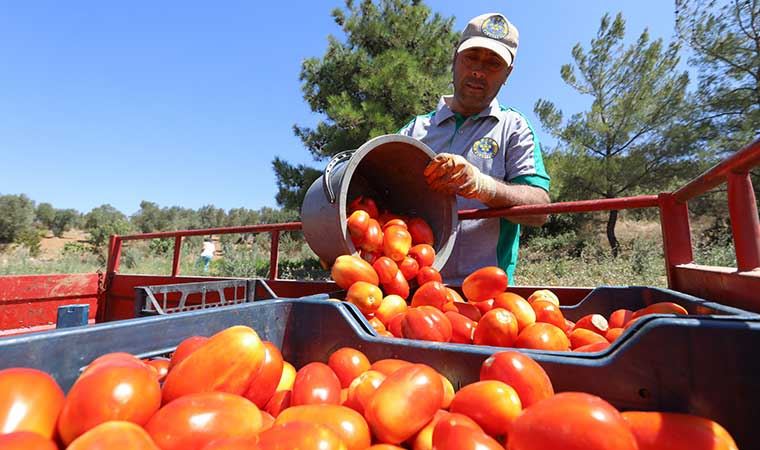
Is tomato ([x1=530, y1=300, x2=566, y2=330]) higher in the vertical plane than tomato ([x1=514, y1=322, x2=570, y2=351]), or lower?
higher

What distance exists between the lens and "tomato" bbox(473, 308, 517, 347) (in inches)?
48.2

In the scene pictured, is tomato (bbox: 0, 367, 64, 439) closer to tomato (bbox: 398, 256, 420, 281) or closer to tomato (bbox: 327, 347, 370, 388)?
tomato (bbox: 327, 347, 370, 388)

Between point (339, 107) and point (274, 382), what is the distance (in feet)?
35.8

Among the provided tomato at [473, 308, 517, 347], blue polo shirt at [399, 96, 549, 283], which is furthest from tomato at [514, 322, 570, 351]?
blue polo shirt at [399, 96, 549, 283]

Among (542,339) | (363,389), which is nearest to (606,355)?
(542,339)

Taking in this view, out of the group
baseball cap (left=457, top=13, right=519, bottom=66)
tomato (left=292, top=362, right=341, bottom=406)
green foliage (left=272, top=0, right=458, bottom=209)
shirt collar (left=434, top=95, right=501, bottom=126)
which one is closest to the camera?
tomato (left=292, top=362, right=341, bottom=406)

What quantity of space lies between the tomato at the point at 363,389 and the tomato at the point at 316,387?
0.03m

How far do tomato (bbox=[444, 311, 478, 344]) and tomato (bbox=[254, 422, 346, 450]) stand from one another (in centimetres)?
77

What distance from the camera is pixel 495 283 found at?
165cm

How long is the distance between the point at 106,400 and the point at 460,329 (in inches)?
40.4

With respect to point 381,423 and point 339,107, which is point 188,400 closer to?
point 381,423

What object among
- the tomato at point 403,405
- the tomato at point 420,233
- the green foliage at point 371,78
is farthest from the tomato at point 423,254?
the green foliage at point 371,78

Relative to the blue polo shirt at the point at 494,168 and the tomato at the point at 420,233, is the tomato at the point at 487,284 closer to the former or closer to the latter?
the tomato at the point at 420,233

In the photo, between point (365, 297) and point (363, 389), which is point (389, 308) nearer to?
point (365, 297)
